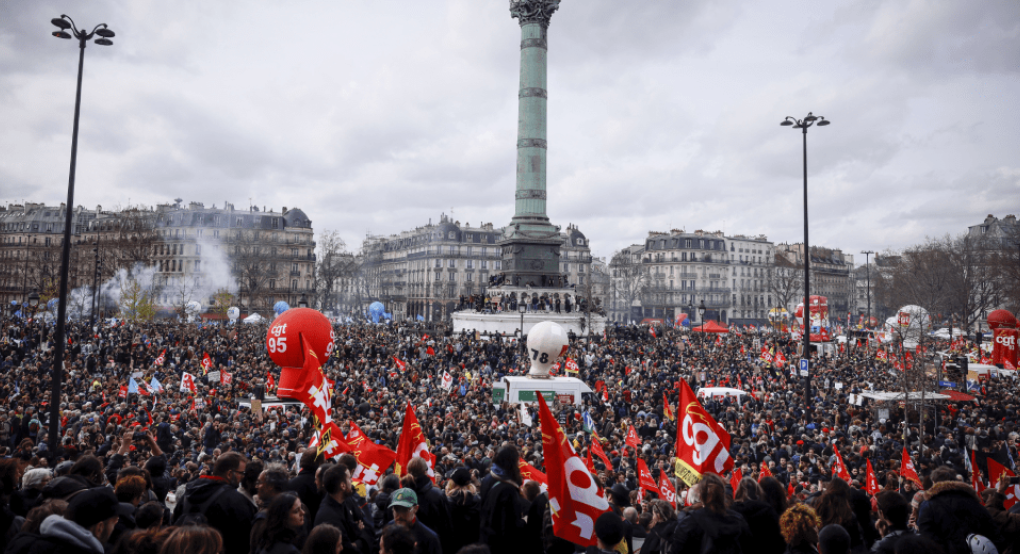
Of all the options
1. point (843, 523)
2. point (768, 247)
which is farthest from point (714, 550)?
point (768, 247)

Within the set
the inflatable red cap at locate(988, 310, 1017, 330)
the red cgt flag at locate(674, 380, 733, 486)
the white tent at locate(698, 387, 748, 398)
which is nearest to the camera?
the red cgt flag at locate(674, 380, 733, 486)

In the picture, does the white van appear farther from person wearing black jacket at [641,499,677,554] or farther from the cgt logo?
the cgt logo

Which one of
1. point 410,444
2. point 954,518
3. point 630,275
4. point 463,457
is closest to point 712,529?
point 954,518

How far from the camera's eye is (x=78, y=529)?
383 cm

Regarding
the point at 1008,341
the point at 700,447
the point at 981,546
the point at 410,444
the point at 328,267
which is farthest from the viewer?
the point at 328,267

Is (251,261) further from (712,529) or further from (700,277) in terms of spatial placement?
(712,529)

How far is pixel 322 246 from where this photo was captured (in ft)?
252

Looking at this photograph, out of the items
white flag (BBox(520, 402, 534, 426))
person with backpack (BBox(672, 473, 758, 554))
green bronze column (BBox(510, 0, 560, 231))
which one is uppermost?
green bronze column (BBox(510, 0, 560, 231))

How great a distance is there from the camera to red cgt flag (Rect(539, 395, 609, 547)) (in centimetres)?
558

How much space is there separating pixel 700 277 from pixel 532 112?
6109cm

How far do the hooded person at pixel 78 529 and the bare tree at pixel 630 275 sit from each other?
3698 inches

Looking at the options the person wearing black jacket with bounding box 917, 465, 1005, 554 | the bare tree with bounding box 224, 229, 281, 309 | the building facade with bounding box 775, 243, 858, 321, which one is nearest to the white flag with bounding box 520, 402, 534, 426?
the person wearing black jacket with bounding box 917, 465, 1005, 554

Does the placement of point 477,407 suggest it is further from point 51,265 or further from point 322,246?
point 51,265

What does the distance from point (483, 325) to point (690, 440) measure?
1285 inches
